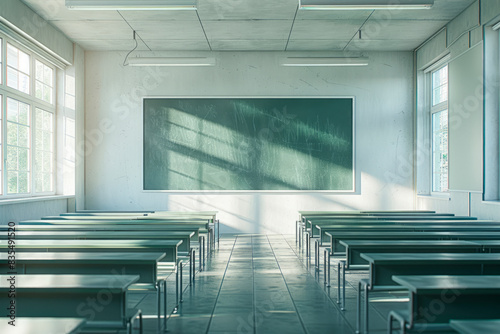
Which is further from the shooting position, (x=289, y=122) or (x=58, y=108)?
Answer: (x=289, y=122)

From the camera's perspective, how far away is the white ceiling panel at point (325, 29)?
24.7 ft

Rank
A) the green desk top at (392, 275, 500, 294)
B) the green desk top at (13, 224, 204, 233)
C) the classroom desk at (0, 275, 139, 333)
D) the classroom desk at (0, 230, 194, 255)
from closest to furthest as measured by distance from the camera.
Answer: the green desk top at (392, 275, 500, 294), the classroom desk at (0, 275, 139, 333), the classroom desk at (0, 230, 194, 255), the green desk top at (13, 224, 204, 233)

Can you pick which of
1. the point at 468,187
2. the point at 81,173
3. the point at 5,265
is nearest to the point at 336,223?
the point at 468,187

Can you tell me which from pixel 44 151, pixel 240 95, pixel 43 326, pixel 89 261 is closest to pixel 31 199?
pixel 44 151

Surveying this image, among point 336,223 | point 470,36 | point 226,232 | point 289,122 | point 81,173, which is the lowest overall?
point 226,232

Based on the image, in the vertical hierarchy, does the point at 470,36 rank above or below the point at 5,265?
above

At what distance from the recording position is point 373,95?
9102 mm

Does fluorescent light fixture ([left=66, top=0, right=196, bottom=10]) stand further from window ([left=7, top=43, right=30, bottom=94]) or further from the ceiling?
window ([left=7, top=43, right=30, bottom=94])

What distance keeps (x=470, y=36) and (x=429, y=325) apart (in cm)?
579

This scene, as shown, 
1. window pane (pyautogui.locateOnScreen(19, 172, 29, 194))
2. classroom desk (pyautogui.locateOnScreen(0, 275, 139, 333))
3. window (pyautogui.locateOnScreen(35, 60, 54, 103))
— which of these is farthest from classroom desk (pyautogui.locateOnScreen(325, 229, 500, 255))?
window (pyautogui.locateOnScreen(35, 60, 54, 103))

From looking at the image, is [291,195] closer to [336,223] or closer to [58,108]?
[336,223]

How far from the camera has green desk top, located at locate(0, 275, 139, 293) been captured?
2016 millimetres

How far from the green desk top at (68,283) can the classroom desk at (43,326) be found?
0.50 m

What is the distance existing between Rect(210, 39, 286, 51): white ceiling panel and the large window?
2909mm
